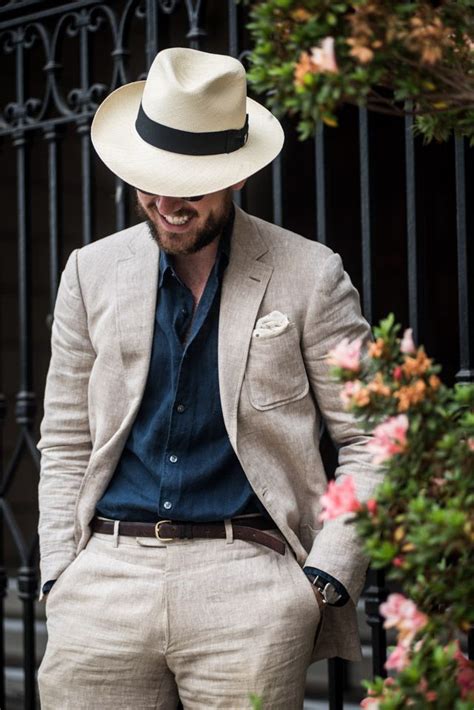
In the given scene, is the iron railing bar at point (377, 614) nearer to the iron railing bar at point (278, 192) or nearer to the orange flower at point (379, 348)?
the iron railing bar at point (278, 192)

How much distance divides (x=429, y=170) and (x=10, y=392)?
3104 mm

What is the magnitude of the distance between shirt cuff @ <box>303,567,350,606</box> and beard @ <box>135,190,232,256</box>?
802 millimetres

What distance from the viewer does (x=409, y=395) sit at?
2.09 m

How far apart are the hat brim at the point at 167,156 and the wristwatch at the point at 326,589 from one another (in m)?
0.95

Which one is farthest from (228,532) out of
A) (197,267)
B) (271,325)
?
(197,267)

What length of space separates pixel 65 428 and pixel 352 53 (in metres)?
1.53

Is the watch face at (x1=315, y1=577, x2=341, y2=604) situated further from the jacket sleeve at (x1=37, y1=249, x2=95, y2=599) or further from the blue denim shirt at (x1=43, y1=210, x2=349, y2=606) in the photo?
the jacket sleeve at (x1=37, y1=249, x2=95, y2=599)

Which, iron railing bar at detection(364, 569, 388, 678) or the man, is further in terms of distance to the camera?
iron railing bar at detection(364, 569, 388, 678)

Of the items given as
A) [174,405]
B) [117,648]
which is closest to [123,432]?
[174,405]

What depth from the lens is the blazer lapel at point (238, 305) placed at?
2.98 meters

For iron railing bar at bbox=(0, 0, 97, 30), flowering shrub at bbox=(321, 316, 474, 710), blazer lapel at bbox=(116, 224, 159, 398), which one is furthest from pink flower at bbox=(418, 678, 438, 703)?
iron railing bar at bbox=(0, 0, 97, 30)

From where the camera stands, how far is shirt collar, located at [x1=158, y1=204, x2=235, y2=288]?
3111 mm

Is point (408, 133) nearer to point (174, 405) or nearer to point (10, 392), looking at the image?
point (174, 405)

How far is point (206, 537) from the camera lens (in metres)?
2.99
